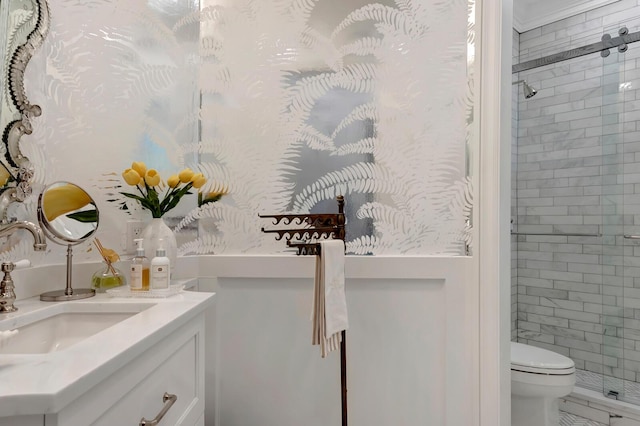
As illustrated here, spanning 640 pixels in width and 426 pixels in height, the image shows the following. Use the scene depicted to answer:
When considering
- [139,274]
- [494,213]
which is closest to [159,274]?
[139,274]

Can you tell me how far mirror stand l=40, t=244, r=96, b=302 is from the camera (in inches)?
40.1

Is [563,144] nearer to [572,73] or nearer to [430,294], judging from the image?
[572,73]

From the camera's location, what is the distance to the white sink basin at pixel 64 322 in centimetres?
88

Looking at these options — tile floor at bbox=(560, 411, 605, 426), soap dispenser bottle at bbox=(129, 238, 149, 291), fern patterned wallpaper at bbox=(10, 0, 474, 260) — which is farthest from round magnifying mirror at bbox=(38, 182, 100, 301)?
tile floor at bbox=(560, 411, 605, 426)

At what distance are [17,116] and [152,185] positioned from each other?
386 mm

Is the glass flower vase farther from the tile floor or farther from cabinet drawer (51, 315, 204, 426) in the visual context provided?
the tile floor

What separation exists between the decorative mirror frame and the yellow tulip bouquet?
0.87ft

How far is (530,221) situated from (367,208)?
1.89 meters

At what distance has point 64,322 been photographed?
99 cm

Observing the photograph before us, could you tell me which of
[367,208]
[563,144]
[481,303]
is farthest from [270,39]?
[563,144]

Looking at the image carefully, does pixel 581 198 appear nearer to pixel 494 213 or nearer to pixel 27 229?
pixel 494 213

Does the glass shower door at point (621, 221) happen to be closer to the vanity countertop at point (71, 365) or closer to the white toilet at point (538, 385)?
the white toilet at point (538, 385)

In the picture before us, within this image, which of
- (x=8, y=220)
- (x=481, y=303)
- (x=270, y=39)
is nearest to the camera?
(x=8, y=220)

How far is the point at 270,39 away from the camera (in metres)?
1.58
